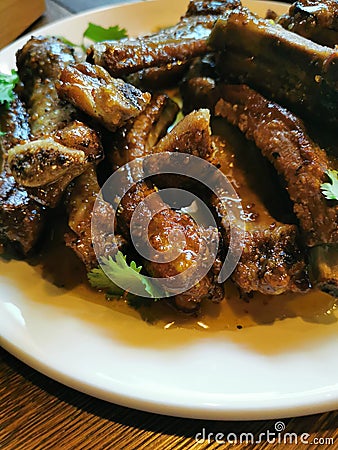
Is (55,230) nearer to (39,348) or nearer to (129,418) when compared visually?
(39,348)

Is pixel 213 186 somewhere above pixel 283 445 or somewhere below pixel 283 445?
above

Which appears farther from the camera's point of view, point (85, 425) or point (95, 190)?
point (95, 190)

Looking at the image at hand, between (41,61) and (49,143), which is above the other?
(41,61)

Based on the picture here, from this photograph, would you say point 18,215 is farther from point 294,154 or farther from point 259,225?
point 294,154

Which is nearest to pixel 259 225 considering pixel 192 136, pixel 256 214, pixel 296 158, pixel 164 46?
pixel 256 214

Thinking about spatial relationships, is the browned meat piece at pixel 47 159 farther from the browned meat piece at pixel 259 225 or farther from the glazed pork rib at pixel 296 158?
the glazed pork rib at pixel 296 158

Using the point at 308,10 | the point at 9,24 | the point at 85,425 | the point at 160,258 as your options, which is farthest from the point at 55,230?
the point at 9,24
